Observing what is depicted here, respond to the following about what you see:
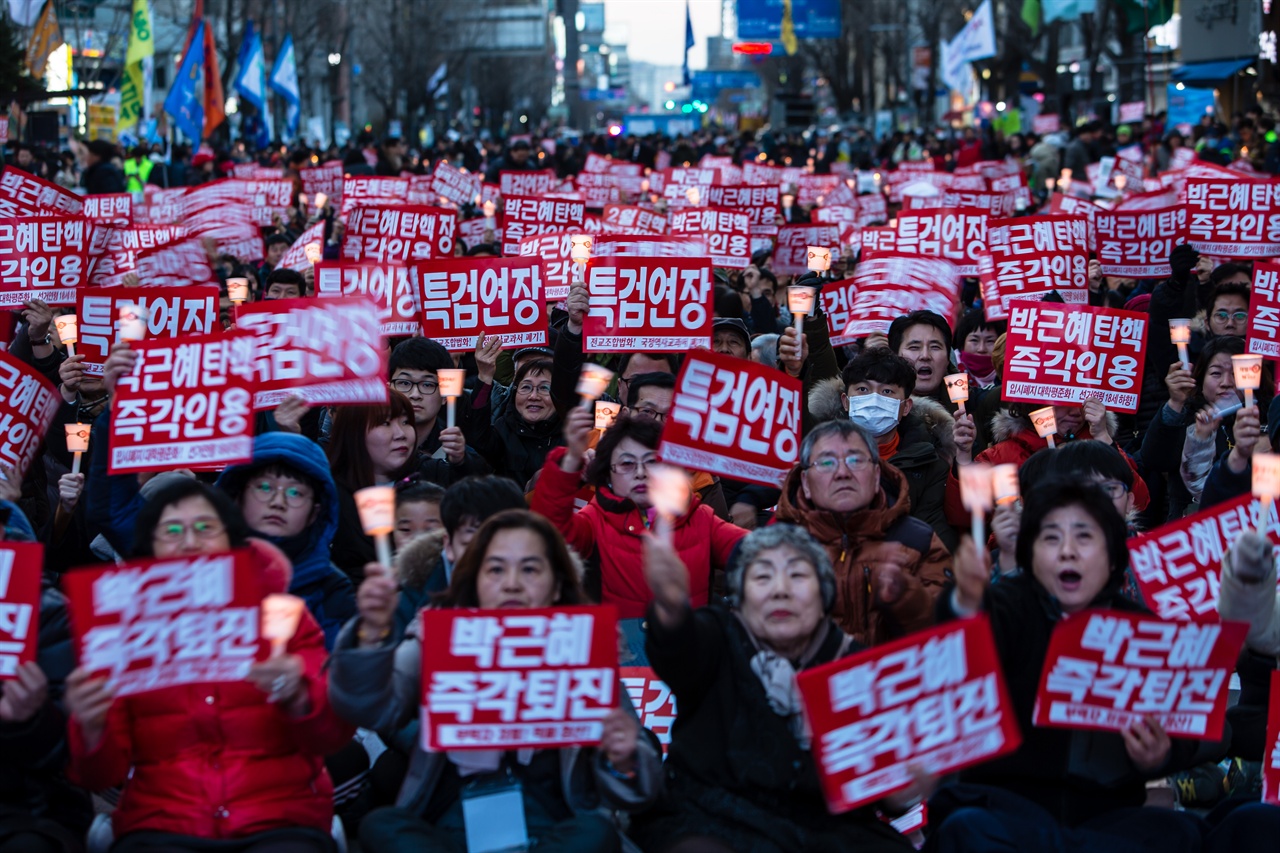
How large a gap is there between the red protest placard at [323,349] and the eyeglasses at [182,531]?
1.56m

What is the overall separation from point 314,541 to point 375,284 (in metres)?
4.04

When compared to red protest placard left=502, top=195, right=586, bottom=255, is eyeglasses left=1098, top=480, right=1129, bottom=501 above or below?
below

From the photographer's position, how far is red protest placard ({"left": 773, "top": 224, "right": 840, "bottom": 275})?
13.7 m

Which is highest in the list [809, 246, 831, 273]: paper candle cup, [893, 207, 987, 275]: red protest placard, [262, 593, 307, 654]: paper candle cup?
[893, 207, 987, 275]: red protest placard

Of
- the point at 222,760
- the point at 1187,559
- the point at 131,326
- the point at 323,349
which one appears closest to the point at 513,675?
the point at 222,760

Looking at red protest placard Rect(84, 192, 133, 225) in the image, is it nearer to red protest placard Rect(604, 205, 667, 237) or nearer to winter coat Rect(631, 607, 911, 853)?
red protest placard Rect(604, 205, 667, 237)

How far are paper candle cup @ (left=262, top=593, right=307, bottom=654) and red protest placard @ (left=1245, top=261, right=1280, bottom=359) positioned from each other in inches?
205

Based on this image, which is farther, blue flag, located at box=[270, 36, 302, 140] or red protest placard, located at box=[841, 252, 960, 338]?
blue flag, located at box=[270, 36, 302, 140]

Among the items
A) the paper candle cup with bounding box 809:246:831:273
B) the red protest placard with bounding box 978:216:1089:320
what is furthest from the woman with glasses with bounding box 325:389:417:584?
the paper candle cup with bounding box 809:246:831:273

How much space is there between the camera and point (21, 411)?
6.47 m

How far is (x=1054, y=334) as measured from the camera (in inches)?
298

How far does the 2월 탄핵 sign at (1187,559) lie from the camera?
16.2 ft

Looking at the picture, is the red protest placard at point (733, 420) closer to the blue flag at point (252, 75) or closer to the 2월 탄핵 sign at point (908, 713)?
the 2월 탄핵 sign at point (908, 713)

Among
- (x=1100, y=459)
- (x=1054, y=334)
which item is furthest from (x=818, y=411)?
(x=1100, y=459)
